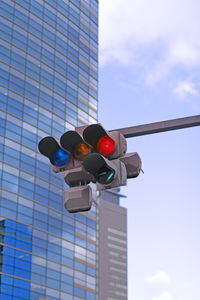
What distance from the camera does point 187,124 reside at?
548 cm

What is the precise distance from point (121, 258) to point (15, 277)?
384 ft

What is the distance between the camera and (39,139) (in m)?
71.3

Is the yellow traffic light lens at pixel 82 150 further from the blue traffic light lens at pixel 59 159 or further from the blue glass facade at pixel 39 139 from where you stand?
the blue glass facade at pixel 39 139

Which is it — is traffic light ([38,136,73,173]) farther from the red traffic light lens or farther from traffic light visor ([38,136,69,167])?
the red traffic light lens

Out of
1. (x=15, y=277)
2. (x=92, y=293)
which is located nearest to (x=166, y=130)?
(x=15, y=277)

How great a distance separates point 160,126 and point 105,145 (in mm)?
549

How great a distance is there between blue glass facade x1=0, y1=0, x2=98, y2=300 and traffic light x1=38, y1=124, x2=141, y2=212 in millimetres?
56348

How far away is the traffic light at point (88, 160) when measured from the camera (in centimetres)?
531

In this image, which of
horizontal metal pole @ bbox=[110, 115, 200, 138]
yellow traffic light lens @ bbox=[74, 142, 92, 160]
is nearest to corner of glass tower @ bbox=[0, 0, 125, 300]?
yellow traffic light lens @ bbox=[74, 142, 92, 160]

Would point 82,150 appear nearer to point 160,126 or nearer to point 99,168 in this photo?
point 99,168

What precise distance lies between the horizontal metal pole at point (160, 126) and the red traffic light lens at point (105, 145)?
27 cm

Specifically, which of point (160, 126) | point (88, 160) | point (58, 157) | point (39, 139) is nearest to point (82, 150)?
point (58, 157)

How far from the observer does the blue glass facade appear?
63281mm

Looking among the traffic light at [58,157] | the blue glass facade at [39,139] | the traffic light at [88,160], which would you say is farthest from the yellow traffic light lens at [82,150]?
the blue glass facade at [39,139]
